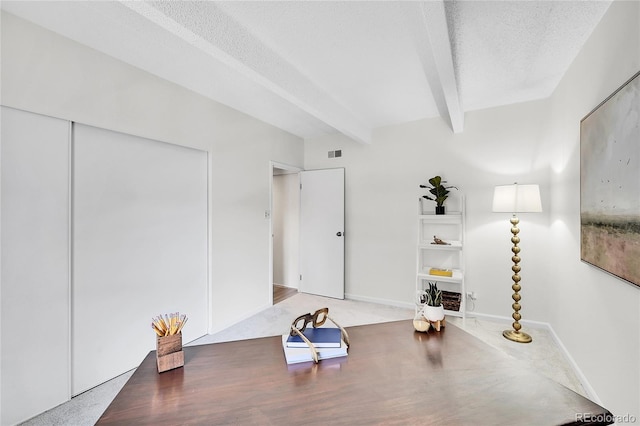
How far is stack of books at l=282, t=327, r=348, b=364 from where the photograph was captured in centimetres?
108

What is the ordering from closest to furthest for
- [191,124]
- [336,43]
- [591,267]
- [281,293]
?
[591,267]
[336,43]
[191,124]
[281,293]

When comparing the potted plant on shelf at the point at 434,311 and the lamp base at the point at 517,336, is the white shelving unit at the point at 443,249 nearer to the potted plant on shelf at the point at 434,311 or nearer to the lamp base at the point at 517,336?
the lamp base at the point at 517,336

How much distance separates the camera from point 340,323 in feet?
11.1

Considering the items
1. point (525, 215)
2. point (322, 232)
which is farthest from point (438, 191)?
point (322, 232)

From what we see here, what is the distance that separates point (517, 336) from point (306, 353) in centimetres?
280

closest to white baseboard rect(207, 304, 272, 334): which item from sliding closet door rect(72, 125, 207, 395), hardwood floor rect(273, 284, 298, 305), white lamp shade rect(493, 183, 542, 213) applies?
sliding closet door rect(72, 125, 207, 395)

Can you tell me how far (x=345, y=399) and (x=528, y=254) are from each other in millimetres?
3225

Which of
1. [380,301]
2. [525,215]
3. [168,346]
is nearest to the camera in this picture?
[168,346]

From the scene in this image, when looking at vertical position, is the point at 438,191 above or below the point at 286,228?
above

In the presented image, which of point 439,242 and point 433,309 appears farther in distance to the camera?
point 439,242

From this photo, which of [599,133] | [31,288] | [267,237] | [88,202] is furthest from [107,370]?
[599,133]

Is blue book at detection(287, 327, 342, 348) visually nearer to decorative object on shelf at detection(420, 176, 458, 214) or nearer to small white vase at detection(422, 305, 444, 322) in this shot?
small white vase at detection(422, 305, 444, 322)

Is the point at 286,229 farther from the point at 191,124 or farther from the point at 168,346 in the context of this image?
the point at 168,346

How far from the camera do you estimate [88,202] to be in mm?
2096
